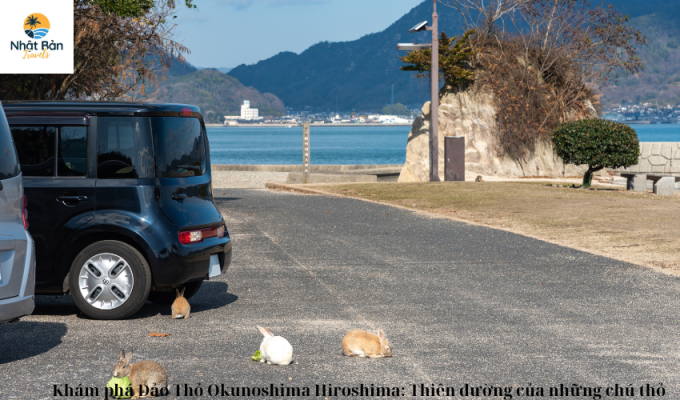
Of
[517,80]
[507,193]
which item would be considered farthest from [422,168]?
[507,193]

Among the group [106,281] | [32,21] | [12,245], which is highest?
[32,21]

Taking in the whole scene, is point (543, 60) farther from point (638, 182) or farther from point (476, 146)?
point (638, 182)

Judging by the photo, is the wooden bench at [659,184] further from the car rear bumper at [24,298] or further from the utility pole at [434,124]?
the car rear bumper at [24,298]

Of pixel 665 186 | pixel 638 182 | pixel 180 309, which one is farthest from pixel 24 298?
pixel 638 182

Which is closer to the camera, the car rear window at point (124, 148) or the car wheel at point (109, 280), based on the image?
the car wheel at point (109, 280)

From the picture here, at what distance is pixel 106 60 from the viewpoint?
2025 cm

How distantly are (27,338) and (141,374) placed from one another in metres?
1.96

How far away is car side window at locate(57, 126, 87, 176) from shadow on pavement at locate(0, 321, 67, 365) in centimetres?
140

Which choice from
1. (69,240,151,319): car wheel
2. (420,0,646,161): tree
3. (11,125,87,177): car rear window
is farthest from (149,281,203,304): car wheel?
(420,0,646,161): tree

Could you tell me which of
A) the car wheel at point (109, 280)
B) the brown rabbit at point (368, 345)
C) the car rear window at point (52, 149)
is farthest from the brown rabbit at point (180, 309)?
the brown rabbit at point (368, 345)

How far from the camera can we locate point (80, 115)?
21.8 ft

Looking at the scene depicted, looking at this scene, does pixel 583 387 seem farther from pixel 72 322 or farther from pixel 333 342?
pixel 72 322

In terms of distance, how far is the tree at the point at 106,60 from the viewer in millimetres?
18859

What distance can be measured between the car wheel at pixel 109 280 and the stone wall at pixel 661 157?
82.8 ft
